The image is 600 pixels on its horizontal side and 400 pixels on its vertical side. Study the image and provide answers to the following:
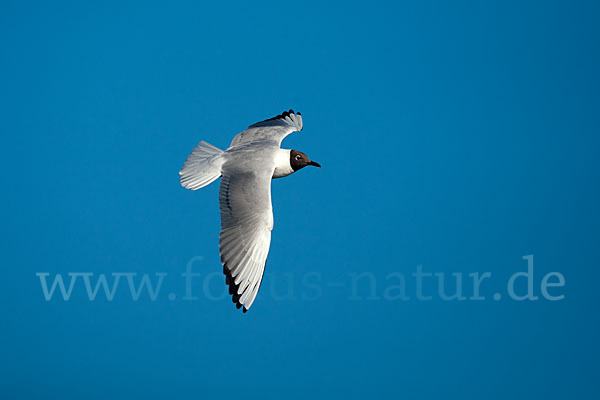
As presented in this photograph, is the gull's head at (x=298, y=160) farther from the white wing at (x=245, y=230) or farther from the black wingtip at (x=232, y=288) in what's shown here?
the black wingtip at (x=232, y=288)

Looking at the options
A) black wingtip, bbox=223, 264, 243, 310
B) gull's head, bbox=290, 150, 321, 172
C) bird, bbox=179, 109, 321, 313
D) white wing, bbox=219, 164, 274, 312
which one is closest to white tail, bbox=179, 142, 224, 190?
bird, bbox=179, 109, 321, 313

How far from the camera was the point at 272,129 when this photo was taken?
21.0 ft

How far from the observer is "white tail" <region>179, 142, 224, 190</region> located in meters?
5.52

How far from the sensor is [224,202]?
5105 millimetres

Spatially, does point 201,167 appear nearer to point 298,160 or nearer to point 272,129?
point 298,160

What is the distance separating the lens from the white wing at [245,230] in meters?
4.80

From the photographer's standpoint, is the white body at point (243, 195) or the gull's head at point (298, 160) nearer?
the white body at point (243, 195)

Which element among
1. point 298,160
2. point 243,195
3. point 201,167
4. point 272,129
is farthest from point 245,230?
point 272,129

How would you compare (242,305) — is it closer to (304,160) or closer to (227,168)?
(227,168)

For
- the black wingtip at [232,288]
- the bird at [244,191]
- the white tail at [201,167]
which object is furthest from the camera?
the white tail at [201,167]

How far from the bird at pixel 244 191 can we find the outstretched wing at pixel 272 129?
2 cm

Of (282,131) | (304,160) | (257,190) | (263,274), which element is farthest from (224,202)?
(282,131)

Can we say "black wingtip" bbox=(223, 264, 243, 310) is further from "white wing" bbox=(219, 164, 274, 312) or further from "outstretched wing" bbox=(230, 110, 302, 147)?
"outstretched wing" bbox=(230, 110, 302, 147)

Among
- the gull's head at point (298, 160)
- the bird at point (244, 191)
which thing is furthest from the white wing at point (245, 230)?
the gull's head at point (298, 160)
